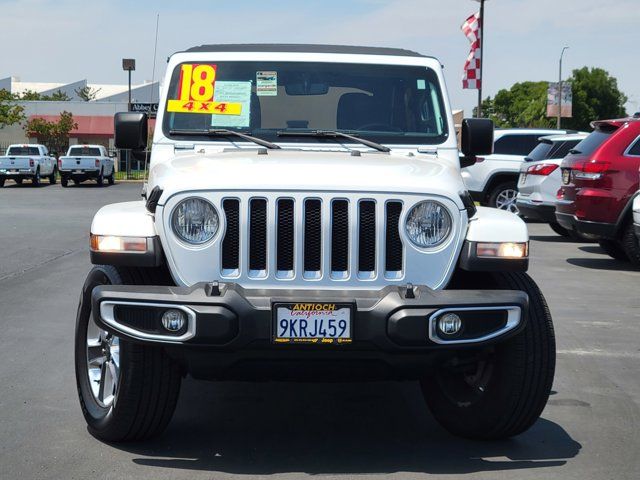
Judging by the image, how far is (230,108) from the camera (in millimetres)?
6402

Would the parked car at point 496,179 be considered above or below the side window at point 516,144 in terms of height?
below

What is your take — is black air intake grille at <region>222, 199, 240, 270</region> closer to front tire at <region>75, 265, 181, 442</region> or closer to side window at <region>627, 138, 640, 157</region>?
front tire at <region>75, 265, 181, 442</region>

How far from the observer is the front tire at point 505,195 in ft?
66.1

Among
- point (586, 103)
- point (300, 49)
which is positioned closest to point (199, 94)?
point (300, 49)

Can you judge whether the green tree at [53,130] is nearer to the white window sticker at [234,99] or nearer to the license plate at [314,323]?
the white window sticker at [234,99]

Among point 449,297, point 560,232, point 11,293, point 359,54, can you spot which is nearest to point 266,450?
point 449,297

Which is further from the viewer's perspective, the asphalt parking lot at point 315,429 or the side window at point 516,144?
the side window at point 516,144

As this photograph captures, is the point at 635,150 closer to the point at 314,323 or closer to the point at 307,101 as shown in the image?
the point at 307,101

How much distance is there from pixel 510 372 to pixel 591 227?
28.6 feet

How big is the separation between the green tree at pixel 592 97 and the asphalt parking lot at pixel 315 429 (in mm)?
88070

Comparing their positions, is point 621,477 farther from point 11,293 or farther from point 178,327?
point 11,293

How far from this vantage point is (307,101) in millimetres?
6465

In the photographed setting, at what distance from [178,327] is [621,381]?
3419mm

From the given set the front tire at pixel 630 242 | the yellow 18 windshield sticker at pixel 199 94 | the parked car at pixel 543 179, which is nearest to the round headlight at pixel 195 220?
the yellow 18 windshield sticker at pixel 199 94
